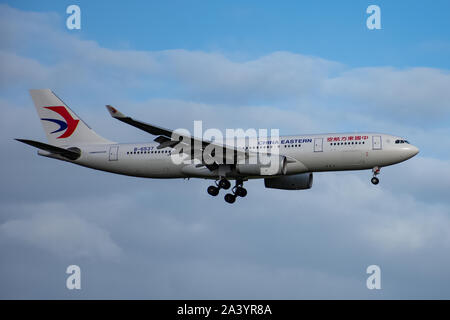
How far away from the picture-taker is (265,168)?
46781mm

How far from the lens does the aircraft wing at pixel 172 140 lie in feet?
129

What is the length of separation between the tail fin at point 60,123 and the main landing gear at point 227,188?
398 inches

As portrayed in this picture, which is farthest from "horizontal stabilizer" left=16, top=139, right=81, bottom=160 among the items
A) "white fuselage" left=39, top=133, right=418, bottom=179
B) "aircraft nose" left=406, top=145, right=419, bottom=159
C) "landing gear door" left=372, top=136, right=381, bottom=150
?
"aircraft nose" left=406, top=145, right=419, bottom=159

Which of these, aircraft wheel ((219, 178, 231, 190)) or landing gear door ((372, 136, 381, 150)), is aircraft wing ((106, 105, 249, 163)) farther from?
landing gear door ((372, 136, 381, 150))

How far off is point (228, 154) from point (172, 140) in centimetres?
484

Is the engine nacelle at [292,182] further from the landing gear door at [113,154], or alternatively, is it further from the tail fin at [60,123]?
the tail fin at [60,123]

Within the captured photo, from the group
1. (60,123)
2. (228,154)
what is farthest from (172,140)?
(60,123)

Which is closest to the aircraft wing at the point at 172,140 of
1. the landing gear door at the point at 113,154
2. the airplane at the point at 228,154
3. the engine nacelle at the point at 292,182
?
the airplane at the point at 228,154

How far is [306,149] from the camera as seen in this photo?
47219 mm

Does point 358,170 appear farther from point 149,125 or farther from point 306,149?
point 149,125

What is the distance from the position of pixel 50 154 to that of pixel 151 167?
25.3 feet

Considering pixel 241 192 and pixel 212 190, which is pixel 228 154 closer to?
pixel 212 190
